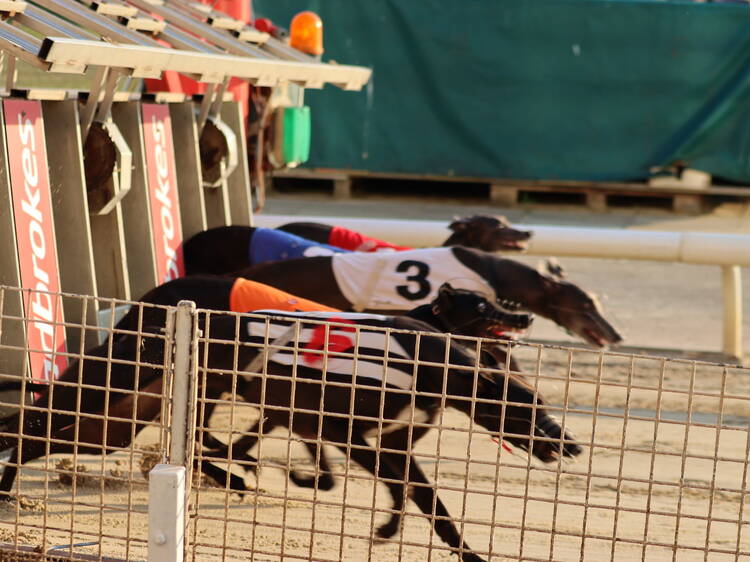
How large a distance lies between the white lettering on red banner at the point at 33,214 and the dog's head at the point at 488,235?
7.94 feet

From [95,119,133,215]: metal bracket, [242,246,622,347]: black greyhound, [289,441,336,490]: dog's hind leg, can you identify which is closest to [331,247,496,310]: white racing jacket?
[242,246,622,347]: black greyhound

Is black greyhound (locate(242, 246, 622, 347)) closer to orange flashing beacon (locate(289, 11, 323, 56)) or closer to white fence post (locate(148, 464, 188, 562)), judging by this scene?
orange flashing beacon (locate(289, 11, 323, 56))

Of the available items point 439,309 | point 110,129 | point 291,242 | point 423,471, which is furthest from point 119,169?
point 423,471

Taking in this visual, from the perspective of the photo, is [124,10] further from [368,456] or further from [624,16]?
[624,16]

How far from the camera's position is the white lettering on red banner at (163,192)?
616 centimetres

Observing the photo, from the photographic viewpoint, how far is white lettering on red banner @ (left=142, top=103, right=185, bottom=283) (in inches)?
243

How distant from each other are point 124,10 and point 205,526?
2.45 meters

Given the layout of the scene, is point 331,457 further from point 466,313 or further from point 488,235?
point 488,235

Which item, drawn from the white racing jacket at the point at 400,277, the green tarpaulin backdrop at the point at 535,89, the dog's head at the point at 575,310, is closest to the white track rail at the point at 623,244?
the dog's head at the point at 575,310

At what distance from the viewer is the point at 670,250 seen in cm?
800

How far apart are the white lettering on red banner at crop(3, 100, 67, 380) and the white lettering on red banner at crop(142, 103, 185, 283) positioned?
3.95 feet

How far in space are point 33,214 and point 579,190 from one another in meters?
9.04

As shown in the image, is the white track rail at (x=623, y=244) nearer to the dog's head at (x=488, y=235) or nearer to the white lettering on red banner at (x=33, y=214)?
the dog's head at (x=488, y=235)

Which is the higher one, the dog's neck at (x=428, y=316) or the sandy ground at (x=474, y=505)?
the dog's neck at (x=428, y=316)
